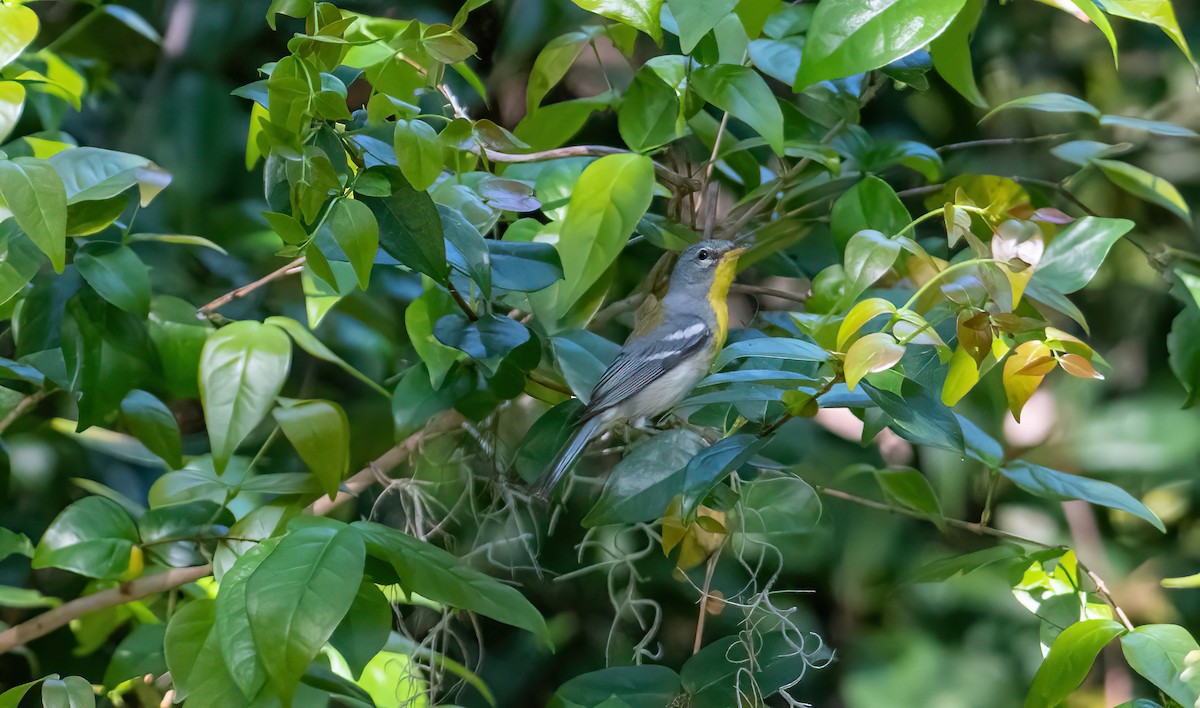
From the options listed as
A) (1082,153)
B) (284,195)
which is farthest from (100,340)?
(1082,153)

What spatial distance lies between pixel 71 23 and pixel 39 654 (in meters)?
1.06

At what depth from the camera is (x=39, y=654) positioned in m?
1.50

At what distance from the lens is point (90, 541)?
108 cm

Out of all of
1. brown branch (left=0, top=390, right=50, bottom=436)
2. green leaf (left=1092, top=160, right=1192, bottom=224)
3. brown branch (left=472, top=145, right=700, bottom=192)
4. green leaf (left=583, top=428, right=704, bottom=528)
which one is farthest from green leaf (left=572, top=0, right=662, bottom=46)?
brown branch (left=0, top=390, right=50, bottom=436)

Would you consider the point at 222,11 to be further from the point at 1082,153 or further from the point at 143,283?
the point at 1082,153

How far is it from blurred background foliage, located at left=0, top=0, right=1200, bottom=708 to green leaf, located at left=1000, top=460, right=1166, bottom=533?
0.39 m

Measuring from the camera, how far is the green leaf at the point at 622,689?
98 cm

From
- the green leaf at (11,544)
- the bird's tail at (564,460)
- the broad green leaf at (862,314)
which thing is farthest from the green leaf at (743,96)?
the green leaf at (11,544)

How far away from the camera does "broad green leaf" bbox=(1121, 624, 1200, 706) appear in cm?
83

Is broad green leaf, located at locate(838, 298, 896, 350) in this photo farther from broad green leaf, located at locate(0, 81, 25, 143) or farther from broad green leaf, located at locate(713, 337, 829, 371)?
broad green leaf, located at locate(0, 81, 25, 143)

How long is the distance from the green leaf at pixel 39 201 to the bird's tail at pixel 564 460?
0.54 metres

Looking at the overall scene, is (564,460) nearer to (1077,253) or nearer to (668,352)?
(668,352)

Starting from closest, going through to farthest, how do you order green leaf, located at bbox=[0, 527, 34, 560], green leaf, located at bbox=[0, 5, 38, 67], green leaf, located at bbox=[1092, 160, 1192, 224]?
1. green leaf, located at bbox=[0, 5, 38, 67]
2. green leaf, located at bbox=[0, 527, 34, 560]
3. green leaf, located at bbox=[1092, 160, 1192, 224]

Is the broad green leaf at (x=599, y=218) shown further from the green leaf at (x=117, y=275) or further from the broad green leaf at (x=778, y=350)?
the green leaf at (x=117, y=275)
